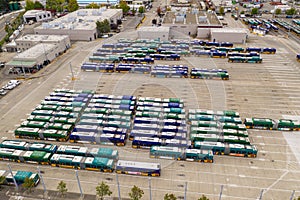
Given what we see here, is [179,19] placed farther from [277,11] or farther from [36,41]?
[277,11]


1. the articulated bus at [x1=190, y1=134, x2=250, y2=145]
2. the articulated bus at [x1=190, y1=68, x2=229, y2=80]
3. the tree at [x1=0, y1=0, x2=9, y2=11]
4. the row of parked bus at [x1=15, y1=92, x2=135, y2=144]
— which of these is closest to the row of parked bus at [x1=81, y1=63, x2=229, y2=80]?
the articulated bus at [x1=190, y1=68, x2=229, y2=80]

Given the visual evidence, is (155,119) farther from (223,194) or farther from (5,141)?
(5,141)

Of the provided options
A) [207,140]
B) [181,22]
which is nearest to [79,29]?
[181,22]

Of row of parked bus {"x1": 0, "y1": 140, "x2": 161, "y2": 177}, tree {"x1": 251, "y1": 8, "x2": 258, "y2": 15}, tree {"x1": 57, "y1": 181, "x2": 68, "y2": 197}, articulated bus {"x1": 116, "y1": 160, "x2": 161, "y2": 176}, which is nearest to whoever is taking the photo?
tree {"x1": 57, "y1": 181, "x2": 68, "y2": 197}

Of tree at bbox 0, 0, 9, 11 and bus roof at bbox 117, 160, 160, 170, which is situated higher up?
tree at bbox 0, 0, 9, 11

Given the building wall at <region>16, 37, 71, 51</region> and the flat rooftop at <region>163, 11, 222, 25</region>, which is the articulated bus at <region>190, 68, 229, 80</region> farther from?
the building wall at <region>16, 37, 71, 51</region>

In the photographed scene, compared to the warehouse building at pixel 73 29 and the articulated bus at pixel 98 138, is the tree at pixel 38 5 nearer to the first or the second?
the warehouse building at pixel 73 29

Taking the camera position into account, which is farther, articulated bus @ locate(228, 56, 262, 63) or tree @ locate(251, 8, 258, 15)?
tree @ locate(251, 8, 258, 15)
